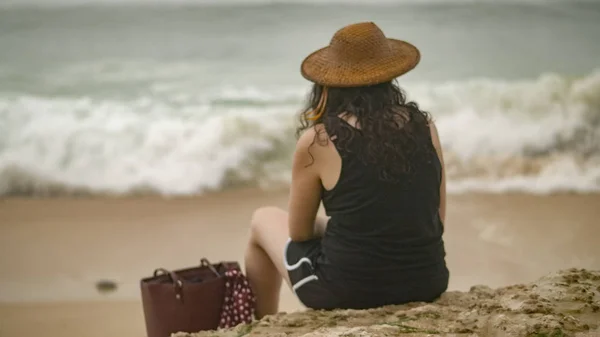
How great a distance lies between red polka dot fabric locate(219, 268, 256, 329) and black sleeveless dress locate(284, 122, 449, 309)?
0.98 ft

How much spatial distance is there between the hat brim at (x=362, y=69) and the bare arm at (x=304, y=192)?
19 centimetres

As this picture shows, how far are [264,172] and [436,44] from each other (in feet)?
4.51

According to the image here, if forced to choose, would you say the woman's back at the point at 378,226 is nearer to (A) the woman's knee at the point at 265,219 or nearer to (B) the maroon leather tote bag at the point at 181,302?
(A) the woman's knee at the point at 265,219

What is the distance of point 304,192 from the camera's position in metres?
2.26

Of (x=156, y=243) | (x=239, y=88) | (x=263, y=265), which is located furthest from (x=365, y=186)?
(x=239, y=88)

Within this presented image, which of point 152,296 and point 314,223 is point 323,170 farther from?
point 152,296

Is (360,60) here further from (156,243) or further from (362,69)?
(156,243)

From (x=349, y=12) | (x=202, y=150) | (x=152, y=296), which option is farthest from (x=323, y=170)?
(x=349, y=12)

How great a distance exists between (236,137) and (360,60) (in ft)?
7.57

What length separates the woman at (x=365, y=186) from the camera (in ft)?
7.07

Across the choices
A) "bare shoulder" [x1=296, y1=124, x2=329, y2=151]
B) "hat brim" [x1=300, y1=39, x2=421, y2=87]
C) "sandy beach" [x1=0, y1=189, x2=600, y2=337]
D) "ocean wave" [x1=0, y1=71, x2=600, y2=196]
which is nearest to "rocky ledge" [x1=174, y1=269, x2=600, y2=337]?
"bare shoulder" [x1=296, y1=124, x2=329, y2=151]

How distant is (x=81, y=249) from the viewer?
3.82 metres

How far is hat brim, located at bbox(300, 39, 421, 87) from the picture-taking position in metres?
2.26

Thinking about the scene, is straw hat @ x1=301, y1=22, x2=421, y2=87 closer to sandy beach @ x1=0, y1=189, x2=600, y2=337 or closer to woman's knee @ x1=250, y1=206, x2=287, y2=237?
woman's knee @ x1=250, y1=206, x2=287, y2=237
